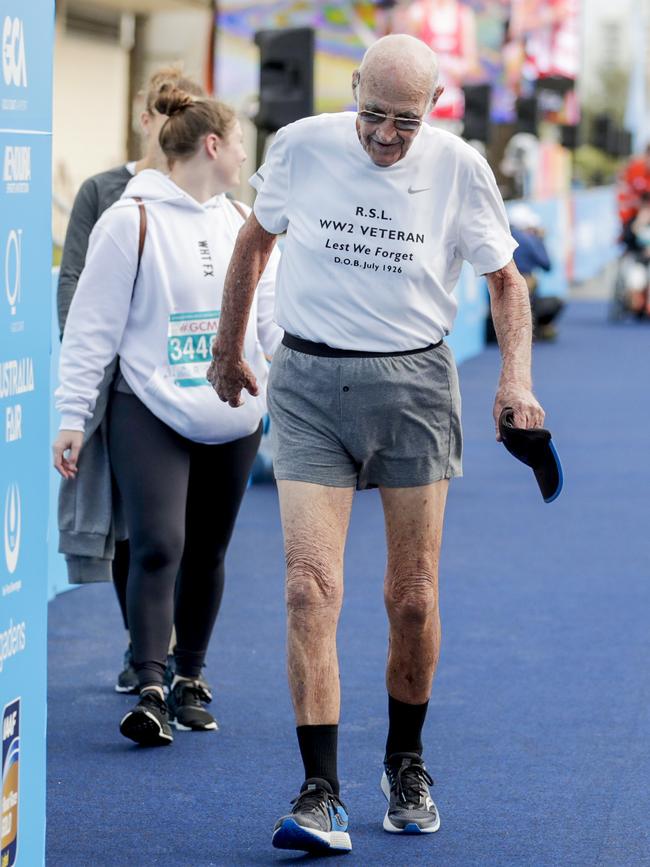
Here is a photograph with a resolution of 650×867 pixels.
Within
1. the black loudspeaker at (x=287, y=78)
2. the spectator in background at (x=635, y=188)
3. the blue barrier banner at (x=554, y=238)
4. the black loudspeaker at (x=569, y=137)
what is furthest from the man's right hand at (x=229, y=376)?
the black loudspeaker at (x=569, y=137)

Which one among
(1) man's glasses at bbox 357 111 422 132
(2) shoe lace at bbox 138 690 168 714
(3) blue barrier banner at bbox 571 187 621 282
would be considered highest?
(1) man's glasses at bbox 357 111 422 132

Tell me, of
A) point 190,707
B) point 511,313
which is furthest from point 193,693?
point 511,313

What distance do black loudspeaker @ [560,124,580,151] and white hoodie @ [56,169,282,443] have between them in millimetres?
32322

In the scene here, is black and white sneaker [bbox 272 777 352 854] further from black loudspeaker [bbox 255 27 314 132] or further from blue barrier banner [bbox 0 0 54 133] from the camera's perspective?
black loudspeaker [bbox 255 27 314 132]

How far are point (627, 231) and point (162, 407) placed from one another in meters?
15.7

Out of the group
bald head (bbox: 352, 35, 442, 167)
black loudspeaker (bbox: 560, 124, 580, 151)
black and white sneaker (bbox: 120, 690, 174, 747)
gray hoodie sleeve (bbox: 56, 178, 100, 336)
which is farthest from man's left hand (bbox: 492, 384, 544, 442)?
black loudspeaker (bbox: 560, 124, 580, 151)

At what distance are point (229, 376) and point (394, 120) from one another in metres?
0.78

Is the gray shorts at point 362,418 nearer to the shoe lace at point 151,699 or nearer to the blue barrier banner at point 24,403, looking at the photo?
the blue barrier banner at point 24,403

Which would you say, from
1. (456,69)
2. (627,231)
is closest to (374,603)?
(627,231)

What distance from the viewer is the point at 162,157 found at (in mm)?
5172

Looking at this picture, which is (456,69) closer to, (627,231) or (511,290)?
(627,231)

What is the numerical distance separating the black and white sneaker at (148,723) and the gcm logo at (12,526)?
5.08 feet

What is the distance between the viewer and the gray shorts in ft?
13.4

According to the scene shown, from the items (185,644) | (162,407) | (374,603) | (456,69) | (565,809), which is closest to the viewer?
(565,809)
